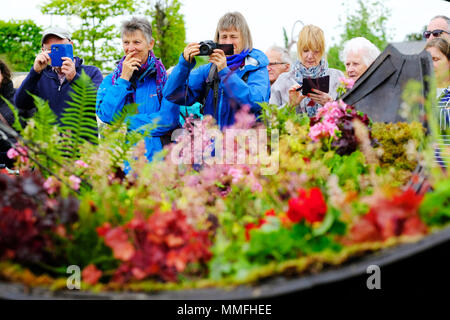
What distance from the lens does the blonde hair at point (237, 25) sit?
11.8ft

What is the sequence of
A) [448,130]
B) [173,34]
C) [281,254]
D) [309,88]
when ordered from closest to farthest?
[281,254] → [448,130] → [309,88] → [173,34]

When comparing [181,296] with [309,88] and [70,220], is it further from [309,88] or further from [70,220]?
[309,88]

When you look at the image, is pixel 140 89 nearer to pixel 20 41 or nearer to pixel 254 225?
pixel 254 225

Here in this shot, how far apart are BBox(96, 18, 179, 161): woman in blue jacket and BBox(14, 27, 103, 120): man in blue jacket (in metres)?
0.51

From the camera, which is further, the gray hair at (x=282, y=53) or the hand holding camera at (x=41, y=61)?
the gray hair at (x=282, y=53)

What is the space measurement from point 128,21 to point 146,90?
0.59 meters

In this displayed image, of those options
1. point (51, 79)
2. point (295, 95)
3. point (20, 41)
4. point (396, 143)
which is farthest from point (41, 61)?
point (20, 41)

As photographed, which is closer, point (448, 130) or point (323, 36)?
point (448, 130)

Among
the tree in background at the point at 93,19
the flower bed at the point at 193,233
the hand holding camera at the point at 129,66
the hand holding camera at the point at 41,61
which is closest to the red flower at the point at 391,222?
the flower bed at the point at 193,233

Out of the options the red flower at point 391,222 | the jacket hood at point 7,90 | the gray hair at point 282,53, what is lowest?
the red flower at point 391,222

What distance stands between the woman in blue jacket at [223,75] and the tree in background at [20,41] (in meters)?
15.1

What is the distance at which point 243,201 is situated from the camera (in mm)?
1786

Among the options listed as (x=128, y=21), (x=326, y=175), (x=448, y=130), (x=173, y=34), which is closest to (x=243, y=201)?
(x=326, y=175)

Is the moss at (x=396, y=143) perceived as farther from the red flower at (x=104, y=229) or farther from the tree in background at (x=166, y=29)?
the tree in background at (x=166, y=29)
